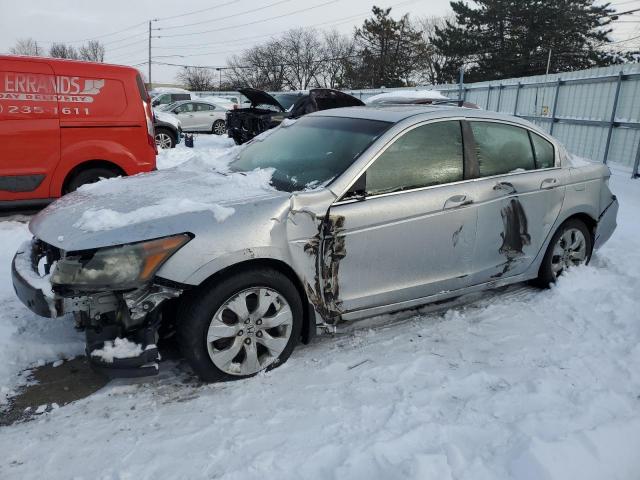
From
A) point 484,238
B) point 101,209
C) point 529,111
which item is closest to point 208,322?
point 101,209

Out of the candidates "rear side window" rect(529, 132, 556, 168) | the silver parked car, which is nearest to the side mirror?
the silver parked car

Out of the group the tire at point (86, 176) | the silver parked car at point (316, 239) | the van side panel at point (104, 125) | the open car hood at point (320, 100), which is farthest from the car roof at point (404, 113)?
the open car hood at point (320, 100)

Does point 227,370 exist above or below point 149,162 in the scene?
below

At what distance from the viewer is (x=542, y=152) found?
14.4 feet

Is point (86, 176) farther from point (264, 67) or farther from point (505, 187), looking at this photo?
point (264, 67)

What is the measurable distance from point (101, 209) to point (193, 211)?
0.61m

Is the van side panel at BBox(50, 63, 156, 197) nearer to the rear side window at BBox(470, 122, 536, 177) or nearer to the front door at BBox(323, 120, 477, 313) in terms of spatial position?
the front door at BBox(323, 120, 477, 313)

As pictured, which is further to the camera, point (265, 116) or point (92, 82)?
point (265, 116)

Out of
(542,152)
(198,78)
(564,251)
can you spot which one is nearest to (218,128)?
(542,152)

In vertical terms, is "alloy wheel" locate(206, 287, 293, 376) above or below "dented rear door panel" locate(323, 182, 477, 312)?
below

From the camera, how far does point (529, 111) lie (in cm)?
1448

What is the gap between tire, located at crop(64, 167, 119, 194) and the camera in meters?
6.41

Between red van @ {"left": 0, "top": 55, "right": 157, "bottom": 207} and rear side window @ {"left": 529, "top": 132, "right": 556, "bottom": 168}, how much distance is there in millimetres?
4705

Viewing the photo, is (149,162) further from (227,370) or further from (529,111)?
(529,111)
